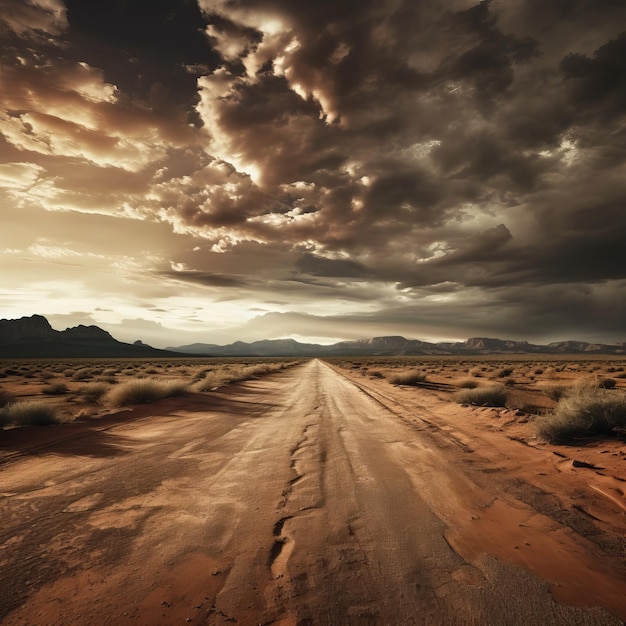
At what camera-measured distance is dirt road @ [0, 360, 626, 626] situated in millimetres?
2596

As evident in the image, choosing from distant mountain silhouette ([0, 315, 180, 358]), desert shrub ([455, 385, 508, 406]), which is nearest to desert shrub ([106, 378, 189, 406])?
desert shrub ([455, 385, 508, 406])

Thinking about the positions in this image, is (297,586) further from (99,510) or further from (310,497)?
(99,510)

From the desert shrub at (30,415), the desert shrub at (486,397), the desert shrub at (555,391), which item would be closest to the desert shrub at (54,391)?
the desert shrub at (30,415)

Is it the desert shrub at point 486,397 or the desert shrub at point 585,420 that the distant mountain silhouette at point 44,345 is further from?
the desert shrub at point 585,420

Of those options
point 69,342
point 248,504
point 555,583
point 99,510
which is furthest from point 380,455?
point 69,342

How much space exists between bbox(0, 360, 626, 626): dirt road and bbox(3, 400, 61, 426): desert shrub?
9.61ft

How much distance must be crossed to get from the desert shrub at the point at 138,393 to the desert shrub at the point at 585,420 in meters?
13.2

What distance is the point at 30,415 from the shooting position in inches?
355

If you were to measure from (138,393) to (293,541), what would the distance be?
12196mm

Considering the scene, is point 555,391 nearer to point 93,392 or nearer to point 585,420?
point 585,420

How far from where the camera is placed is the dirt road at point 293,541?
2.60m

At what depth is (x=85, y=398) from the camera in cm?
1602

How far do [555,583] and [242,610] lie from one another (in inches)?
102

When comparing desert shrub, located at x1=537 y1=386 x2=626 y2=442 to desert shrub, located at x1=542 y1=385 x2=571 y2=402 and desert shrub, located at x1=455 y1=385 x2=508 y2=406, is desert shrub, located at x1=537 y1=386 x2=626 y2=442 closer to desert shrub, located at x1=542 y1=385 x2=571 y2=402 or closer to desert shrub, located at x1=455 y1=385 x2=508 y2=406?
desert shrub, located at x1=455 y1=385 x2=508 y2=406
